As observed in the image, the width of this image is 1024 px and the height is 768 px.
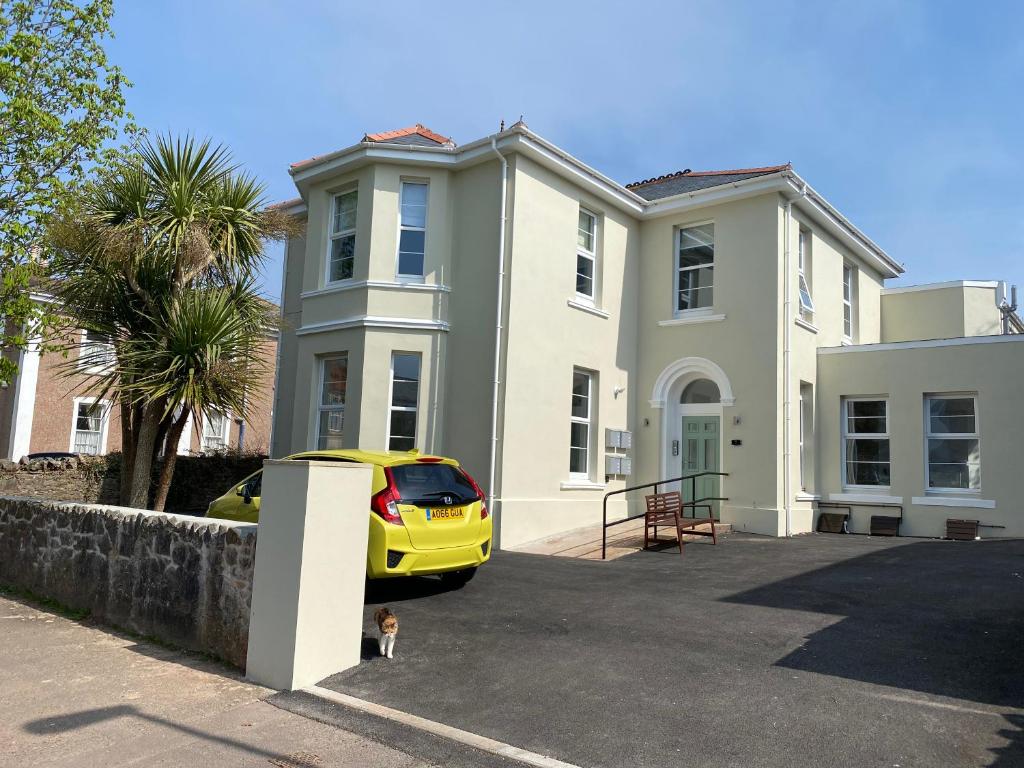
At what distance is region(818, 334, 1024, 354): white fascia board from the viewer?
47.0 ft

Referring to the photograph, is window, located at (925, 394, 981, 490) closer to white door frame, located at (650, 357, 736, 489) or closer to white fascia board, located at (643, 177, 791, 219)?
white door frame, located at (650, 357, 736, 489)

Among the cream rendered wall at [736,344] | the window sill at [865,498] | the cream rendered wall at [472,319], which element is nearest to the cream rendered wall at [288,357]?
the cream rendered wall at [472,319]

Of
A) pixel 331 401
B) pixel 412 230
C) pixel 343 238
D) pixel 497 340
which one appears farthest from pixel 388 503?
pixel 343 238

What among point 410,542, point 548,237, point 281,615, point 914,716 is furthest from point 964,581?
point 548,237

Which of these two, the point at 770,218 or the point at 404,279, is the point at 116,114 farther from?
the point at 770,218

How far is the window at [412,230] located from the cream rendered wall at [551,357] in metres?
1.91

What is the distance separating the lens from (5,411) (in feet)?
81.4

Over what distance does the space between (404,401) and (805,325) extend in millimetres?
8015

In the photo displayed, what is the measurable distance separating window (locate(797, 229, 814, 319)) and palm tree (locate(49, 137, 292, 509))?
10691 millimetres

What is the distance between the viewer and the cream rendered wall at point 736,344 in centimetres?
1446

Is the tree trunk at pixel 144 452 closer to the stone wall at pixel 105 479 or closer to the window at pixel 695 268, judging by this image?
the stone wall at pixel 105 479

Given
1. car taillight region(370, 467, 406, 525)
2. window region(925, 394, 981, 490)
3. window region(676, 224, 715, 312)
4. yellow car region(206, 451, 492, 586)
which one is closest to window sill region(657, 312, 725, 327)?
window region(676, 224, 715, 312)

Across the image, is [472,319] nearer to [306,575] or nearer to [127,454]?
[127,454]

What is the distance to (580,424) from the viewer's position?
15.3 metres
